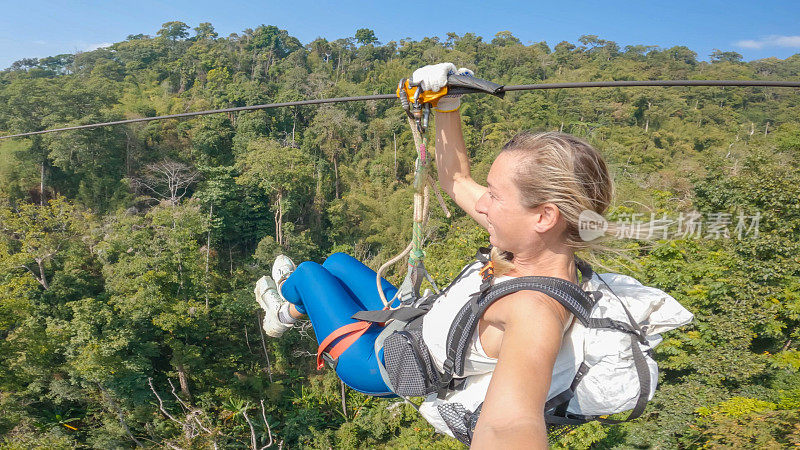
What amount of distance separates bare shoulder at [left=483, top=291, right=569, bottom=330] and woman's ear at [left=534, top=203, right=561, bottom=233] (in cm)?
15

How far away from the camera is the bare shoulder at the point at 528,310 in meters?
0.81

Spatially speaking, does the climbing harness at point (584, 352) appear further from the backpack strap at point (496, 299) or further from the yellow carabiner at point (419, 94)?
the yellow carabiner at point (419, 94)

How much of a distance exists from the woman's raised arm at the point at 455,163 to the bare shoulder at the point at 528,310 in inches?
20.3

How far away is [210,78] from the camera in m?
28.3

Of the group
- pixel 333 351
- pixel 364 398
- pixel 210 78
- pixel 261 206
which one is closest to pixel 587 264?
pixel 333 351

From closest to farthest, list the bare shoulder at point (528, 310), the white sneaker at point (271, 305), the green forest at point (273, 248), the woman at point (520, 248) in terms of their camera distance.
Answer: the woman at point (520, 248), the bare shoulder at point (528, 310), the white sneaker at point (271, 305), the green forest at point (273, 248)

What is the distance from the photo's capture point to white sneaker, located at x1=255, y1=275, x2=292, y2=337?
7.84ft

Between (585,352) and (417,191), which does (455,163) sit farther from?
(585,352)

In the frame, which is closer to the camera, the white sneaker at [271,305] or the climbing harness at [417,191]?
the climbing harness at [417,191]

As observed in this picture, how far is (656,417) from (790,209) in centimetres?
402

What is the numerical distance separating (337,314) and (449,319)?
0.73 metres

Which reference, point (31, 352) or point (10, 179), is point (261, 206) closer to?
point (31, 352)

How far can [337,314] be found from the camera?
179 centimetres

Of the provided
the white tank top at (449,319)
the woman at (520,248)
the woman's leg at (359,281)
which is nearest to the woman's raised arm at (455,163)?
the woman at (520,248)
